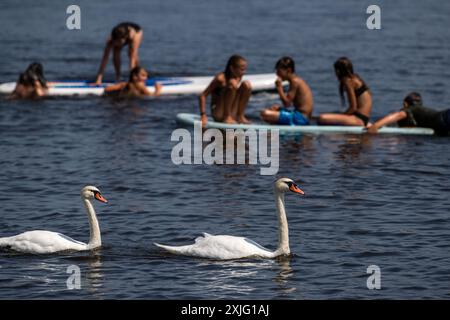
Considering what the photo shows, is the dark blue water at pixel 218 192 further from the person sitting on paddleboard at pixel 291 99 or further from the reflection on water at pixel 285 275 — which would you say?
the person sitting on paddleboard at pixel 291 99

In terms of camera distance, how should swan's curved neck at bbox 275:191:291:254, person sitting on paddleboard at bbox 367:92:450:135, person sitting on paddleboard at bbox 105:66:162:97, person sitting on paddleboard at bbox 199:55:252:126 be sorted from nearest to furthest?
1. swan's curved neck at bbox 275:191:291:254
2. person sitting on paddleboard at bbox 367:92:450:135
3. person sitting on paddleboard at bbox 199:55:252:126
4. person sitting on paddleboard at bbox 105:66:162:97

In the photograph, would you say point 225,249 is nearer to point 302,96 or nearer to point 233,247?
point 233,247

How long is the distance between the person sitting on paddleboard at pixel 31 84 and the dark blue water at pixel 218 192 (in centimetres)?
27

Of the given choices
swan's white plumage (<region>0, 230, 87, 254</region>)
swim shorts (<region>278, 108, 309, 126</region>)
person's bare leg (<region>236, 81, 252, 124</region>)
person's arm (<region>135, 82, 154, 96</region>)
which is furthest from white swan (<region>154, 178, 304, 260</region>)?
person's arm (<region>135, 82, 154, 96</region>)

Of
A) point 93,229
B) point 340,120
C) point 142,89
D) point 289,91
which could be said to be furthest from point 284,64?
point 93,229

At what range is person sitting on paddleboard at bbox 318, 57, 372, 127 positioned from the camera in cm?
2194

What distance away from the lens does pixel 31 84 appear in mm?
26391

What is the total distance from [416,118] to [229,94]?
11.1 ft

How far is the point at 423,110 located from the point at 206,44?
1645 cm

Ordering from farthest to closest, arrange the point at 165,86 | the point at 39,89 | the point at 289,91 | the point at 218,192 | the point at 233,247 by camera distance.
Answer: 1. the point at 165,86
2. the point at 39,89
3. the point at 289,91
4. the point at 218,192
5. the point at 233,247

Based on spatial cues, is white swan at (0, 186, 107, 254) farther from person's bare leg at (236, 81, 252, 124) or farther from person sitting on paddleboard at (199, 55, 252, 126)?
person's bare leg at (236, 81, 252, 124)

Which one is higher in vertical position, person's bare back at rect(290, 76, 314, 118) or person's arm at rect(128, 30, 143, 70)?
person's arm at rect(128, 30, 143, 70)

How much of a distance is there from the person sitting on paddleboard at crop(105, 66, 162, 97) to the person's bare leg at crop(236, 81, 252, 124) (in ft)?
14.2
